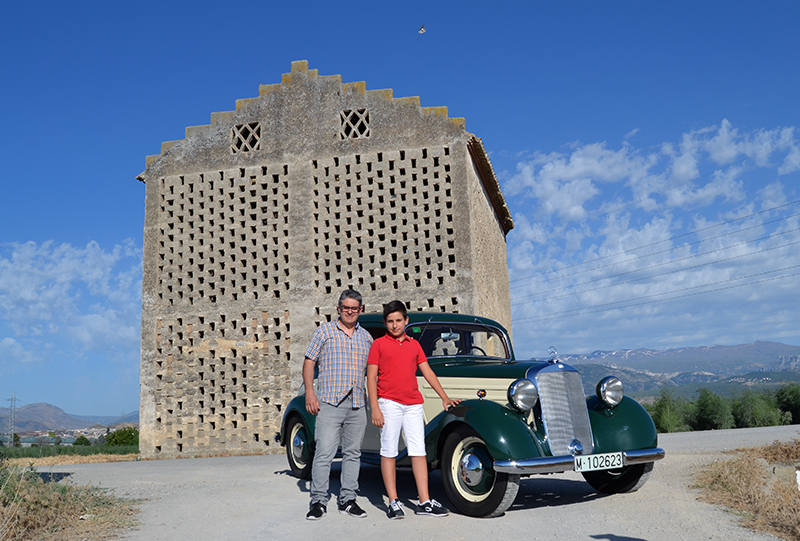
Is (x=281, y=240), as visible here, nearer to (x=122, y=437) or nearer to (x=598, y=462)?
(x=598, y=462)

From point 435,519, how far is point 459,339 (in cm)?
251

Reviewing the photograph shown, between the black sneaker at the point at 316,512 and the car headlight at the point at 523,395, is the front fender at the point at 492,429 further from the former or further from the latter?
the black sneaker at the point at 316,512

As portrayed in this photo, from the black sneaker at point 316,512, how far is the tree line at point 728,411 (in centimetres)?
1942

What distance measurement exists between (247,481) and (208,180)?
10482mm

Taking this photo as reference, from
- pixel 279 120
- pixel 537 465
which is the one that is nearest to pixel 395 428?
pixel 537 465

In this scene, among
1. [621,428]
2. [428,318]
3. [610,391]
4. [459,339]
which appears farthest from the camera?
[459,339]

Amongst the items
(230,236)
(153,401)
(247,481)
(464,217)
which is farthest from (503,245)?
(247,481)

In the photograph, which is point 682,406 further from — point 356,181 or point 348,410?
point 348,410

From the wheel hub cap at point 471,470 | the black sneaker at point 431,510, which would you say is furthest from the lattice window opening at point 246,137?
the black sneaker at point 431,510

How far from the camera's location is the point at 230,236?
52.6ft

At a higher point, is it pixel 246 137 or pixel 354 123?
pixel 246 137

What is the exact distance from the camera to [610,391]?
620cm

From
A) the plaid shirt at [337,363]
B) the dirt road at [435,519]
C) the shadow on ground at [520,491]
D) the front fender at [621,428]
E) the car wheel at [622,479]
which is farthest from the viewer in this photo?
the car wheel at [622,479]

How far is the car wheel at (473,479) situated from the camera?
5215mm
